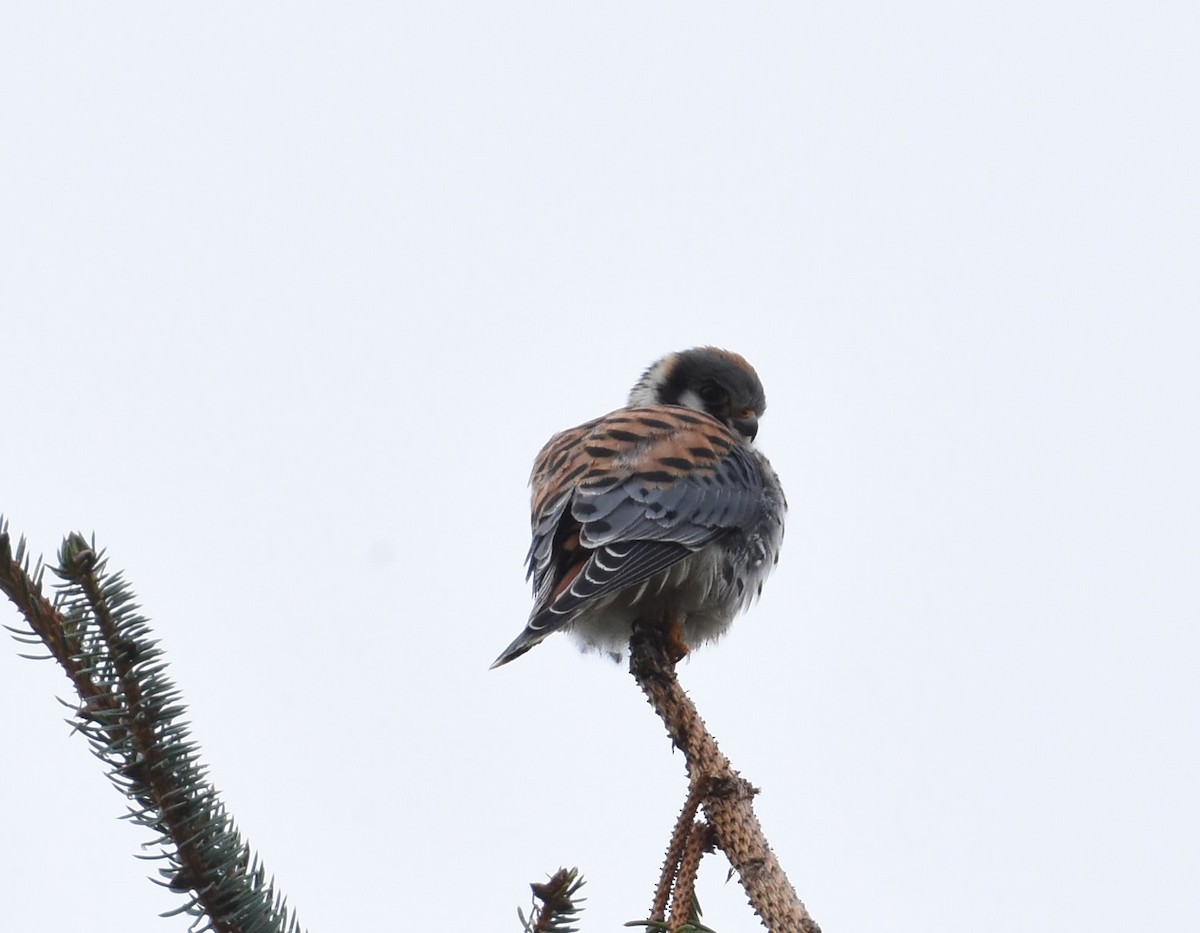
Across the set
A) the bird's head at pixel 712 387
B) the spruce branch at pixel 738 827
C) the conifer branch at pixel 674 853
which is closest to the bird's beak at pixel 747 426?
the bird's head at pixel 712 387

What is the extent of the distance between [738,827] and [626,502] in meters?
2.00

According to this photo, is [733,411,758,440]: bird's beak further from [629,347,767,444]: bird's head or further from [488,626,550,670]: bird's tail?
[488,626,550,670]: bird's tail

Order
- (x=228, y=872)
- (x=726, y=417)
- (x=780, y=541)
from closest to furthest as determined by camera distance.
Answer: (x=228, y=872), (x=780, y=541), (x=726, y=417)

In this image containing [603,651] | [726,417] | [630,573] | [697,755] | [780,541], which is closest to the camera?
[697,755]

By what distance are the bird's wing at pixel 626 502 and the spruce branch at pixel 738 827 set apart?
3.04 ft

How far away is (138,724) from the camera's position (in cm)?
163

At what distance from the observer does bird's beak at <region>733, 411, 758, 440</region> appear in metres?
5.01

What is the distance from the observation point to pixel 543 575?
12.7ft

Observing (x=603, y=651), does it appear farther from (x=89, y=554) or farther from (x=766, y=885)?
(x=89, y=554)

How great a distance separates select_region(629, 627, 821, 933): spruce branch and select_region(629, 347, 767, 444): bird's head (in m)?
2.51

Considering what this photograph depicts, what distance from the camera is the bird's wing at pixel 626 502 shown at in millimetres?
3660

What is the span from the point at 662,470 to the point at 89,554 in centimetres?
262

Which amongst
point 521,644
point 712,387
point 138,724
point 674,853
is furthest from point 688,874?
point 712,387

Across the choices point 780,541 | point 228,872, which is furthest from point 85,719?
→ point 780,541
